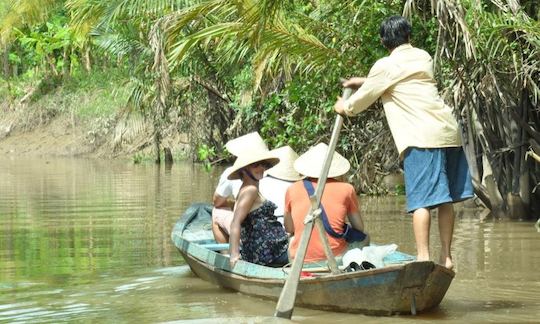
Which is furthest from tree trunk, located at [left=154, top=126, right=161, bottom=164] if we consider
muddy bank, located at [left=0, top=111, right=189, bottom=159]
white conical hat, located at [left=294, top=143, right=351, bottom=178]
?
white conical hat, located at [left=294, top=143, right=351, bottom=178]

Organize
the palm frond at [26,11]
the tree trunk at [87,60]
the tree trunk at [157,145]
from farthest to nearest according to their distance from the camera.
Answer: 1. the tree trunk at [87,60]
2. the tree trunk at [157,145]
3. the palm frond at [26,11]

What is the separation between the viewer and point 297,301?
284 inches

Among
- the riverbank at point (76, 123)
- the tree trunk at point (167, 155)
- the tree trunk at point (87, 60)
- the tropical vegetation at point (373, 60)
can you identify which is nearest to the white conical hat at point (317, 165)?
the tropical vegetation at point (373, 60)

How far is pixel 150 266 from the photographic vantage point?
9625 millimetres

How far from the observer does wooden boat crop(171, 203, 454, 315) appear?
6.58 metres

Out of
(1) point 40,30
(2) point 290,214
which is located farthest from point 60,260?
(1) point 40,30

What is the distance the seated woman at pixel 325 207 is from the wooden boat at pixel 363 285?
0.85 ft

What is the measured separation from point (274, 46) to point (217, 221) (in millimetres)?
3938

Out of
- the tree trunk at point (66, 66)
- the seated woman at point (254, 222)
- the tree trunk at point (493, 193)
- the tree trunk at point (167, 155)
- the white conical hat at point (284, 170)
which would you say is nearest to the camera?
the seated woman at point (254, 222)

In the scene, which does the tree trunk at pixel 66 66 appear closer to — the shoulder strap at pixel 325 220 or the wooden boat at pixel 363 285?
the wooden boat at pixel 363 285

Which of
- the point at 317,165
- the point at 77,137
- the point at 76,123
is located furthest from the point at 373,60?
the point at 76,123

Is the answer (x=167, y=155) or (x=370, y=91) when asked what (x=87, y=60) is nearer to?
(x=167, y=155)

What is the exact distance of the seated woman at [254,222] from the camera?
7.88m

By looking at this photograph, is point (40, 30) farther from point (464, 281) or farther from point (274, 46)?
point (464, 281)
